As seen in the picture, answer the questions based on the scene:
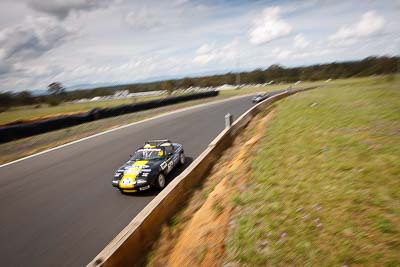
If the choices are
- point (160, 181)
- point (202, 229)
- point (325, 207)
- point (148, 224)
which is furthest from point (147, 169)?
point (325, 207)

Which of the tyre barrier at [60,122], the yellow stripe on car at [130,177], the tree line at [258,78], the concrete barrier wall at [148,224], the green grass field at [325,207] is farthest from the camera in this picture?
the tree line at [258,78]

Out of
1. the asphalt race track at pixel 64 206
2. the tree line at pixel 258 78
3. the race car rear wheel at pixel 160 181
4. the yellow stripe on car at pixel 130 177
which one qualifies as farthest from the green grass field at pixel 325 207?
the tree line at pixel 258 78

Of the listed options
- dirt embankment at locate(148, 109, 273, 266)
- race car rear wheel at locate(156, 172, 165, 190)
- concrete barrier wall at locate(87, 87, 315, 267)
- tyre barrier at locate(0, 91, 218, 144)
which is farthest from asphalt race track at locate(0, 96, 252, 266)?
tyre barrier at locate(0, 91, 218, 144)

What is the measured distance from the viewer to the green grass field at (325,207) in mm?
3584

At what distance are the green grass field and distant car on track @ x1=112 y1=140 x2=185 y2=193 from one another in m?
3.05

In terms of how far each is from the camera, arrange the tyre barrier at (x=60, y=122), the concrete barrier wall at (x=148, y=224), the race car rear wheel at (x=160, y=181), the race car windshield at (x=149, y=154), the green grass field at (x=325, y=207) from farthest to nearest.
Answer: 1. the tyre barrier at (x=60, y=122)
2. the race car windshield at (x=149, y=154)
3. the race car rear wheel at (x=160, y=181)
4. the concrete barrier wall at (x=148, y=224)
5. the green grass field at (x=325, y=207)

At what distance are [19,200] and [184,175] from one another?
5308 millimetres

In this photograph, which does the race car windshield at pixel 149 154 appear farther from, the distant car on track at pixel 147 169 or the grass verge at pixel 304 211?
the grass verge at pixel 304 211

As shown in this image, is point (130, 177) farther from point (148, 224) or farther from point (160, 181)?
point (148, 224)

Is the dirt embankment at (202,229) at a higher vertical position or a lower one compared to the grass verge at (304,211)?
lower

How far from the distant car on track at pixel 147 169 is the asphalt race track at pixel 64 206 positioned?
365mm

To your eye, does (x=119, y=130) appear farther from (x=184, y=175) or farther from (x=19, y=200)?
(x=184, y=175)

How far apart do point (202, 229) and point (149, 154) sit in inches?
190

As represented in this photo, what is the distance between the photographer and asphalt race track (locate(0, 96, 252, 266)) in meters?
5.78
